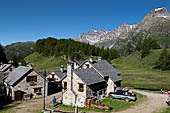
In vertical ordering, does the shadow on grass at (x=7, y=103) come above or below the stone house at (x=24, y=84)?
below

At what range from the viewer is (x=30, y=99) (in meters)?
38.6

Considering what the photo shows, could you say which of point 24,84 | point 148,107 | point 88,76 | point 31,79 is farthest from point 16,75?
point 148,107

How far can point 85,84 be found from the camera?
3111cm

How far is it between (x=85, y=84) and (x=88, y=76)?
3.30 meters

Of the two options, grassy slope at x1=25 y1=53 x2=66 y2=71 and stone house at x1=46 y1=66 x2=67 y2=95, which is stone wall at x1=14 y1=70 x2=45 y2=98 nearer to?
stone house at x1=46 y1=66 x2=67 y2=95

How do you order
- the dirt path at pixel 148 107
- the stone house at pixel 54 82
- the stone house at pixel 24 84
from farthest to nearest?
the stone house at pixel 54 82
the stone house at pixel 24 84
the dirt path at pixel 148 107

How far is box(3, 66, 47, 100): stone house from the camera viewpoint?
37569 mm

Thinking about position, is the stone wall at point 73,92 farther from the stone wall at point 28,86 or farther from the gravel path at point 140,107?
the stone wall at point 28,86

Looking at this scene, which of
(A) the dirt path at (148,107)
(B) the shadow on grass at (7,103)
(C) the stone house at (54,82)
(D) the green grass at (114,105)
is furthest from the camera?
(C) the stone house at (54,82)

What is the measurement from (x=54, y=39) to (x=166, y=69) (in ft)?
310

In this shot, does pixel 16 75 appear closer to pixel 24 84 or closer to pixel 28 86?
pixel 24 84

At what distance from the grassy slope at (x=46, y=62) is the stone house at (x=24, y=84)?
52.6m

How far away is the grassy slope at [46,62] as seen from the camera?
339ft

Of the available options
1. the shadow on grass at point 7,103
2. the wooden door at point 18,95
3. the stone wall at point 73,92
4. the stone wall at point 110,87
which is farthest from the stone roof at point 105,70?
the shadow on grass at point 7,103
